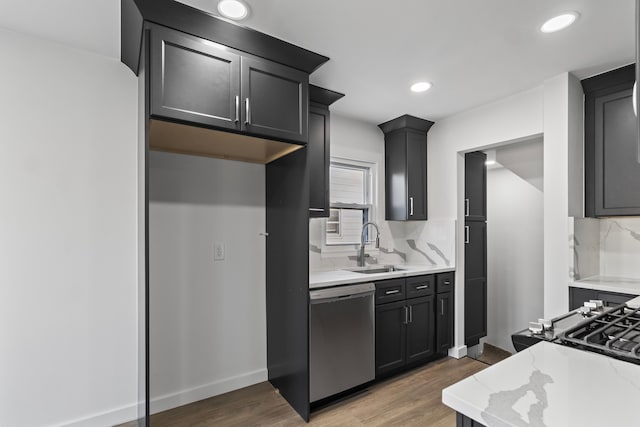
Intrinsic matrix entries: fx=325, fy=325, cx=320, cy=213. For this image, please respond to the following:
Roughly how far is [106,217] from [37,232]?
365 mm

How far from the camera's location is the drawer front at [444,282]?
322 cm

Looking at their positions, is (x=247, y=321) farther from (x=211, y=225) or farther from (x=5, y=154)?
(x=5, y=154)

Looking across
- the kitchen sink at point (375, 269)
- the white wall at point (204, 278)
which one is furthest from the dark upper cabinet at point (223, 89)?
the kitchen sink at point (375, 269)

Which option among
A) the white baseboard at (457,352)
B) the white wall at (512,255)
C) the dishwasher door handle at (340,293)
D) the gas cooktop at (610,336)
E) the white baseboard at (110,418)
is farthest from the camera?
the white wall at (512,255)

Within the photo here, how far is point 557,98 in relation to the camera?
255cm

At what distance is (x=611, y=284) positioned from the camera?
7.94ft

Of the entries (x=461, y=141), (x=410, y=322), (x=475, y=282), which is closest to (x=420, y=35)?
(x=461, y=141)

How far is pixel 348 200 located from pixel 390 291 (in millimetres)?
1081

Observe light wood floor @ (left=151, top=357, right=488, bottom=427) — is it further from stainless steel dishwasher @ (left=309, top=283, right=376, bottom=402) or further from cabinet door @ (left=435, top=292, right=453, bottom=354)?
cabinet door @ (left=435, top=292, right=453, bottom=354)

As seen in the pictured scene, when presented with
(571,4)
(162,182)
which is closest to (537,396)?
(571,4)

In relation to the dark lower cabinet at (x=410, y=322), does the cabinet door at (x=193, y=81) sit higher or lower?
higher

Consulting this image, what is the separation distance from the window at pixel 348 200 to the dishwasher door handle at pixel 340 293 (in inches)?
30.5

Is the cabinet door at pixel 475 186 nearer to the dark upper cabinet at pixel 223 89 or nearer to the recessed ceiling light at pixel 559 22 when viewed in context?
the recessed ceiling light at pixel 559 22

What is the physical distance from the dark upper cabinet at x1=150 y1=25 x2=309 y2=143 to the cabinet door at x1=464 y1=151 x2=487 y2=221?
229cm
